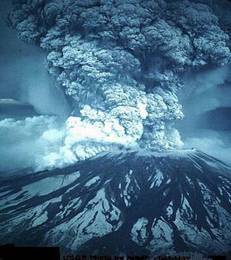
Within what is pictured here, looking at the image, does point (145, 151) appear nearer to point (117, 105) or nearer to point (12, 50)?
point (117, 105)

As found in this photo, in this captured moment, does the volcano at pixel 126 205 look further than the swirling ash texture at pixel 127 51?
No

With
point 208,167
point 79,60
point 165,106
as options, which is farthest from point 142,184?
point 79,60

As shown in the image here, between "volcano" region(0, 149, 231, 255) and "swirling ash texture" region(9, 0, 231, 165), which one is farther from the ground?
"swirling ash texture" region(9, 0, 231, 165)

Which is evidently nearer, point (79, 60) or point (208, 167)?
point (208, 167)

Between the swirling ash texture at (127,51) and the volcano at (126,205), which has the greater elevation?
the swirling ash texture at (127,51)

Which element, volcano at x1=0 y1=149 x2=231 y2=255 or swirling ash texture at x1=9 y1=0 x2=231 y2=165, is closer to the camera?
volcano at x1=0 y1=149 x2=231 y2=255
